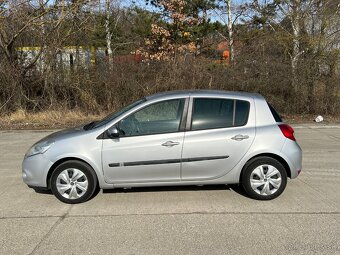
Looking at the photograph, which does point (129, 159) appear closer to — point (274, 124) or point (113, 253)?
point (113, 253)

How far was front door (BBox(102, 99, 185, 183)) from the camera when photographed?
17.0ft

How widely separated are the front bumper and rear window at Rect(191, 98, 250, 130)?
215 cm

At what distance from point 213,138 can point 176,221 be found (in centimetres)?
129

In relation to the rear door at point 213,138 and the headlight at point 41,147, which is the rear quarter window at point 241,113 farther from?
the headlight at point 41,147

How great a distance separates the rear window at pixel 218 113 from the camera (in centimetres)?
531

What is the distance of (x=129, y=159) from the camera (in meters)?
5.20

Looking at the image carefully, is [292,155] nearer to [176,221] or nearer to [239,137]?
[239,137]

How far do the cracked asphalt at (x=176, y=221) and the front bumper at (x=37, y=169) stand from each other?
309 mm

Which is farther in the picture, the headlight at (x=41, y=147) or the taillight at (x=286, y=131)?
the taillight at (x=286, y=131)

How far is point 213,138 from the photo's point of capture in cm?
523

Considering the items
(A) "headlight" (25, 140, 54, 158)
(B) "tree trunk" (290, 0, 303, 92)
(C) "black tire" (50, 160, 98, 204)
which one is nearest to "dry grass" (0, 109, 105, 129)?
(B) "tree trunk" (290, 0, 303, 92)

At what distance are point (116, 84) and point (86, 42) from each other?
2417 mm

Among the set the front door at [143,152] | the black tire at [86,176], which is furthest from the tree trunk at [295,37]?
the black tire at [86,176]

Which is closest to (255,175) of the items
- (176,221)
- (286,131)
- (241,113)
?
(286,131)
